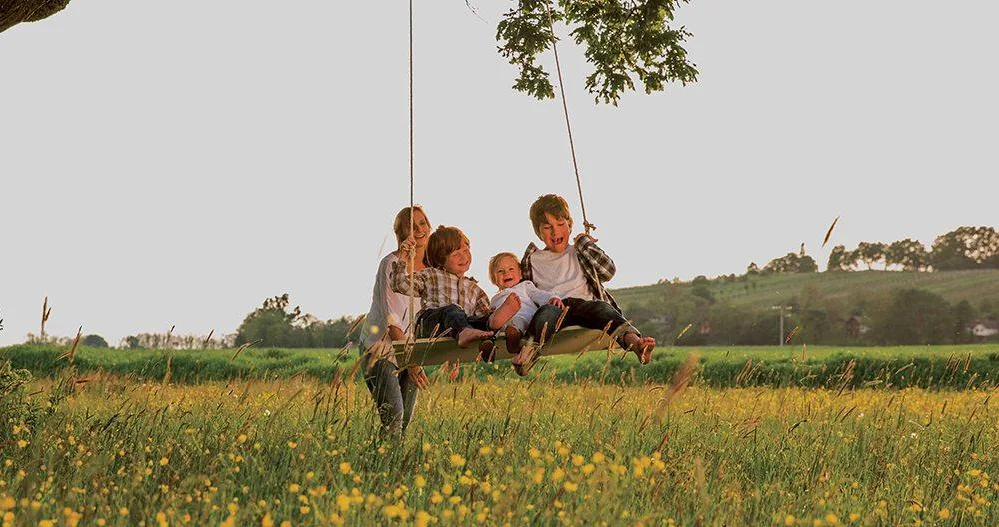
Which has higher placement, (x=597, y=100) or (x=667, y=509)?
(x=597, y=100)

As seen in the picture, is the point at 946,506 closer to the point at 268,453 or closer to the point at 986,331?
the point at 268,453

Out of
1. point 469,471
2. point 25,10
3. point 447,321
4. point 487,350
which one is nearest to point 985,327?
point 447,321

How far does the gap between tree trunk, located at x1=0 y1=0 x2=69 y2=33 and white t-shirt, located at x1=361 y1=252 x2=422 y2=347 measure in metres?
3.93

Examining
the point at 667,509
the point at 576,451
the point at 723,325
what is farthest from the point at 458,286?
the point at 723,325

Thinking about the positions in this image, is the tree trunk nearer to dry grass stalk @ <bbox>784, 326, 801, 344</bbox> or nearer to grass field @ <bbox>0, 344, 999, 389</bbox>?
dry grass stalk @ <bbox>784, 326, 801, 344</bbox>

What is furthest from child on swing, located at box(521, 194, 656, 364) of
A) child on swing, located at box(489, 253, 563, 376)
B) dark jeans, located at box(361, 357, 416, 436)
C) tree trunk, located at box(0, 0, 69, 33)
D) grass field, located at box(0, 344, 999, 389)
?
grass field, located at box(0, 344, 999, 389)

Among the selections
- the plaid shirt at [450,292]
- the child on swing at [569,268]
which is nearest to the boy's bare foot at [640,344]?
the child on swing at [569,268]

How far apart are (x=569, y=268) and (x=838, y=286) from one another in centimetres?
10255

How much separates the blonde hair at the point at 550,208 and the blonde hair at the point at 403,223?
33.8 inches

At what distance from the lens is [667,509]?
530 cm

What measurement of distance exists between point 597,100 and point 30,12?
550 cm

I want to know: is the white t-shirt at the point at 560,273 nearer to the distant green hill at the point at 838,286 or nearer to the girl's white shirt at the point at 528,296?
the girl's white shirt at the point at 528,296

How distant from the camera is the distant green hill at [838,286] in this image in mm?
95438

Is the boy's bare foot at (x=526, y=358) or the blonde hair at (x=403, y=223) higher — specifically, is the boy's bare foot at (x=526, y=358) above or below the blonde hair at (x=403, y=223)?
below
